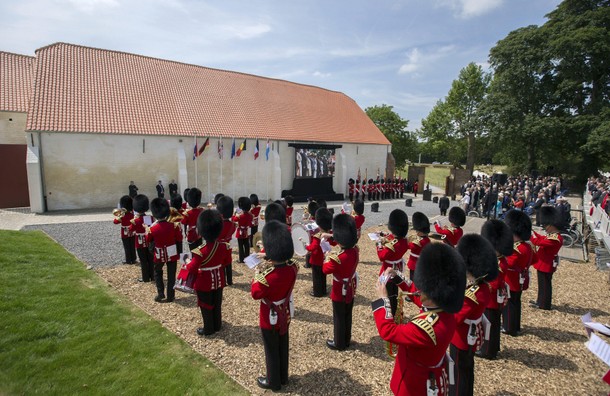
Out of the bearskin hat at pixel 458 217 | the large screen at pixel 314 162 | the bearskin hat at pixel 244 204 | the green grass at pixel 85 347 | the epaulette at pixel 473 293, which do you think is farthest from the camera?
the large screen at pixel 314 162

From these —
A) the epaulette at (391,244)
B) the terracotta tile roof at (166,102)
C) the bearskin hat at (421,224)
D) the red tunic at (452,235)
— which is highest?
the terracotta tile roof at (166,102)

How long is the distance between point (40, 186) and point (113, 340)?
1530 cm

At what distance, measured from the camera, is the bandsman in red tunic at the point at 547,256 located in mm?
6805

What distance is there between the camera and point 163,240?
6.79m

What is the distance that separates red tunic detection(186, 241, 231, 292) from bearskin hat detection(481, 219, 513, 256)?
4.43 metres

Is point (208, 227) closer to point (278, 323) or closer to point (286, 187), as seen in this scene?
point (278, 323)

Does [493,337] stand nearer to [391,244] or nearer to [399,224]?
[391,244]

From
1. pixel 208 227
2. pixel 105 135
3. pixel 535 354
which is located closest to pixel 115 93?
pixel 105 135

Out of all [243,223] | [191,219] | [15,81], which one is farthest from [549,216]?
[15,81]

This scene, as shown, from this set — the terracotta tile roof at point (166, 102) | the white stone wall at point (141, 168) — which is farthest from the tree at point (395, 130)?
the white stone wall at point (141, 168)

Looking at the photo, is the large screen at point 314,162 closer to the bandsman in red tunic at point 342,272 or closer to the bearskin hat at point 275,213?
the bearskin hat at point 275,213

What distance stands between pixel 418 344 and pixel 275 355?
7.23 feet

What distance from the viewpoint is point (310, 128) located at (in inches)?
1070

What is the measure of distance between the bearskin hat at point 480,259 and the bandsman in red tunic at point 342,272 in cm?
161
